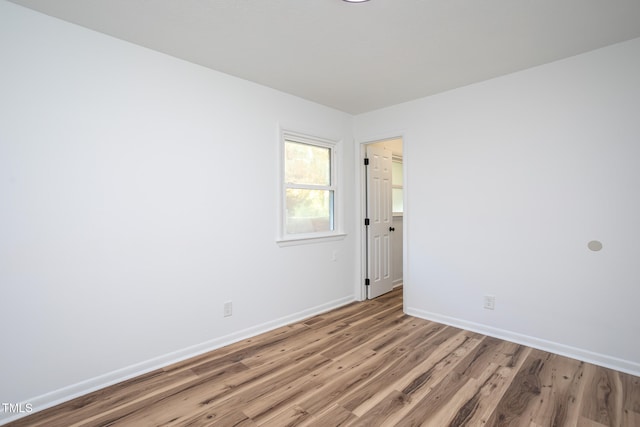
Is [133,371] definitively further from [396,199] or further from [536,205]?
[396,199]

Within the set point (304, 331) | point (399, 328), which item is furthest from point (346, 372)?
point (399, 328)

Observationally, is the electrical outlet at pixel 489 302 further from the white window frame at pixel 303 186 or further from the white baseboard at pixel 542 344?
the white window frame at pixel 303 186

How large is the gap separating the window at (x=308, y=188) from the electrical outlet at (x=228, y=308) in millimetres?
855

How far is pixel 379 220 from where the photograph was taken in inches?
177

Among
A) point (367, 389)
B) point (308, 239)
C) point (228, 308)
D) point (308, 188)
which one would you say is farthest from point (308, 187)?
point (367, 389)

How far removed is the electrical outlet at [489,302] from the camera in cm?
311

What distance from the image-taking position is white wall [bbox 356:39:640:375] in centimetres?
245

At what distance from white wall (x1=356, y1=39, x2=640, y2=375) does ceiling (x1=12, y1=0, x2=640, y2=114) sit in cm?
32

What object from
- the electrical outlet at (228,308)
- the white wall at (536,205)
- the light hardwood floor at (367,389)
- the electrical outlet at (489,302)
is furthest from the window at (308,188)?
the electrical outlet at (489,302)

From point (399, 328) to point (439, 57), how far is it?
2.62m

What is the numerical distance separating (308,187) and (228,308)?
1.59 m

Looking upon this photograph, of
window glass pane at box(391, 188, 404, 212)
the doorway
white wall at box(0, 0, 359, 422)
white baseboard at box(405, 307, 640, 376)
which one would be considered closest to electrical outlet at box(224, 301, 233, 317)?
white wall at box(0, 0, 359, 422)

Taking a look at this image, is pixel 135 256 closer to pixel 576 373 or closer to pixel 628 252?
pixel 576 373

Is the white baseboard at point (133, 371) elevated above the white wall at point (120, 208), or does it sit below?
below
